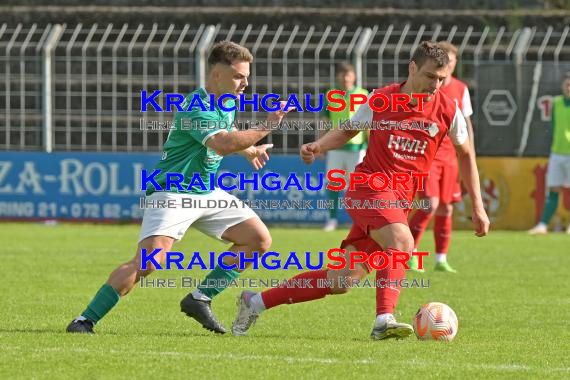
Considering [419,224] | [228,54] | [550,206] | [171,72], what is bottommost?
[550,206]

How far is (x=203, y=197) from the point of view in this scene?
797 cm

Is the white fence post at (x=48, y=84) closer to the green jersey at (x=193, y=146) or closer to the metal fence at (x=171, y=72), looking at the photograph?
the metal fence at (x=171, y=72)

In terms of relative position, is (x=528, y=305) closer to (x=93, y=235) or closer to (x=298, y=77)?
(x=93, y=235)

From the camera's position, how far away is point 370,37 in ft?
63.6

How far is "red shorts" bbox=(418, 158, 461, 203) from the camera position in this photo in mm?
12484

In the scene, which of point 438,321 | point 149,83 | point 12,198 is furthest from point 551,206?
point 438,321

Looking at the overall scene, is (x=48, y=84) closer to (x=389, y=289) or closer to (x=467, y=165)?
(x=467, y=165)

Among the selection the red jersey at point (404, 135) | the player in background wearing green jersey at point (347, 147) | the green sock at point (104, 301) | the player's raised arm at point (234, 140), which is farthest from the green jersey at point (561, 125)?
the green sock at point (104, 301)

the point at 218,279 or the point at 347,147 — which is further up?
the point at 347,147

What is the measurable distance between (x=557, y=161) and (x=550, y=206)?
603 millimetres

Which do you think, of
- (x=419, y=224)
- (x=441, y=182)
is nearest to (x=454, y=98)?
(x=441, y=182)

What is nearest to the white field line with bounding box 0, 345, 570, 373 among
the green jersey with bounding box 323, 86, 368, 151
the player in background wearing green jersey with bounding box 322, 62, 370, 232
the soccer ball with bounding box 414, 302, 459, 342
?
the soccer ball with bounding box 414, 302, 459, 342

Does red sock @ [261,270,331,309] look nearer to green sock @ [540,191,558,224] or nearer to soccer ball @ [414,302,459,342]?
soccer ball @ [414,302,459,342]

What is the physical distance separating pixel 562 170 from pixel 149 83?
5.99m
